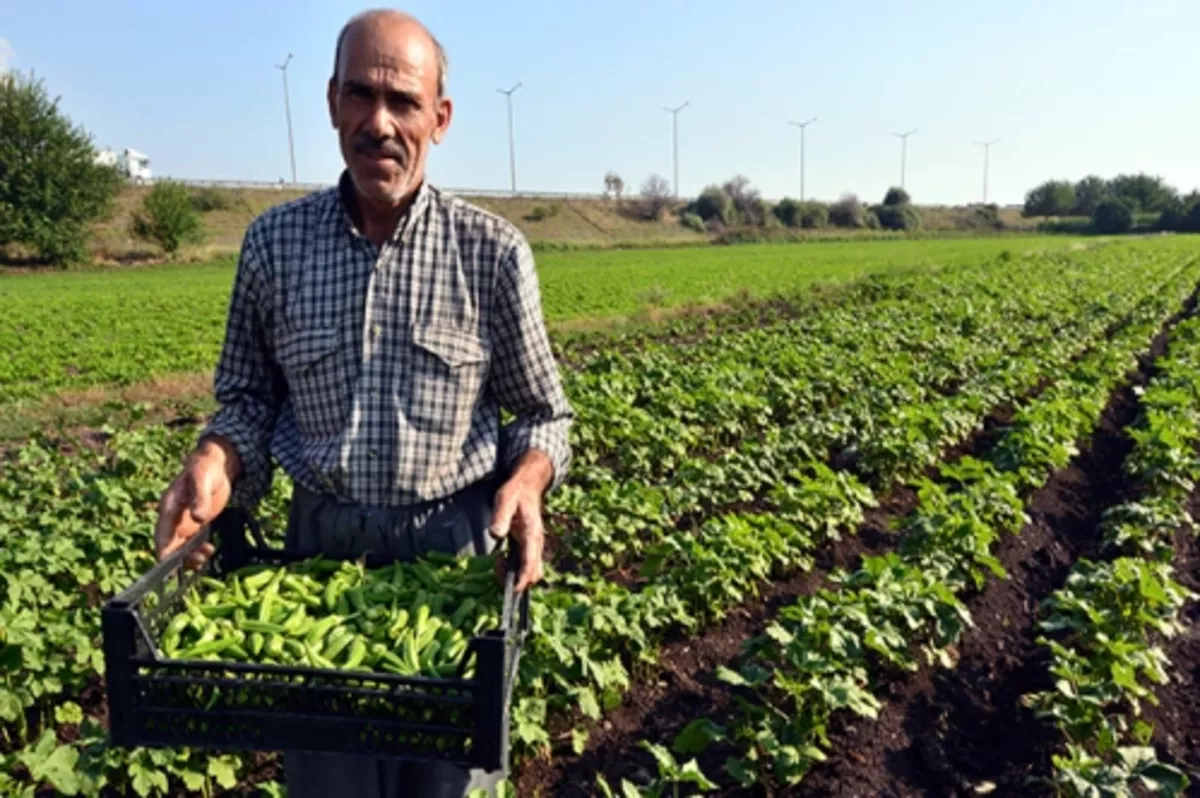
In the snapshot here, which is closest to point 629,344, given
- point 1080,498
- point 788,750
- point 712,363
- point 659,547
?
point 712,363

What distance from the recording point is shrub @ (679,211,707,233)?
252ft

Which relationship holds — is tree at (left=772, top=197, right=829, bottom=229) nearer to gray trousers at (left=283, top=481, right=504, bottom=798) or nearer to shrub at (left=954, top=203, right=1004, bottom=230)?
shrub at (left=954, top=203, right=1004, bottom=230)

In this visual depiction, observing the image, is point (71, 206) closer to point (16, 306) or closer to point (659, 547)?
point (16, 306)

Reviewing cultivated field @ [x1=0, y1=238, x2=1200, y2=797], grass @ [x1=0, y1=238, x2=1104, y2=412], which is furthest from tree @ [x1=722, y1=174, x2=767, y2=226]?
cultivated field @ [x1=0, y1=238, x2=1200, y2=797]

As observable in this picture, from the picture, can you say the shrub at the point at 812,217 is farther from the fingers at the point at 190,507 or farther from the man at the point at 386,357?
the fingers at the point at 190,507

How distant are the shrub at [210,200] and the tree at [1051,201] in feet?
271

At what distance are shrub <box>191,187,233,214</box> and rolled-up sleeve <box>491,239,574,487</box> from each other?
5997cm

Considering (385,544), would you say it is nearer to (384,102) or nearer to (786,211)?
(384,102)

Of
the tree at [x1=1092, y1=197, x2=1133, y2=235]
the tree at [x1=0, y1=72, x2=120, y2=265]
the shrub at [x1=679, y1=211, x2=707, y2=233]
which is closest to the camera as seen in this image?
the tree at [x1=0, y1=72, x2=120, y2=265]

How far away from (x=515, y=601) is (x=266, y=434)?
0.97m

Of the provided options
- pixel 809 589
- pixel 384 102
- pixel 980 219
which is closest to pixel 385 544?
pixel 384 102

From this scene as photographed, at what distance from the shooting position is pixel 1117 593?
5.46 metres

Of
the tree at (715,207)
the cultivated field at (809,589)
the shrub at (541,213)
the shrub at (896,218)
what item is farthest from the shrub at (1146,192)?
the cultivated field at (809,589)

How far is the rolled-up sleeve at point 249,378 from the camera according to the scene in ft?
8.68
